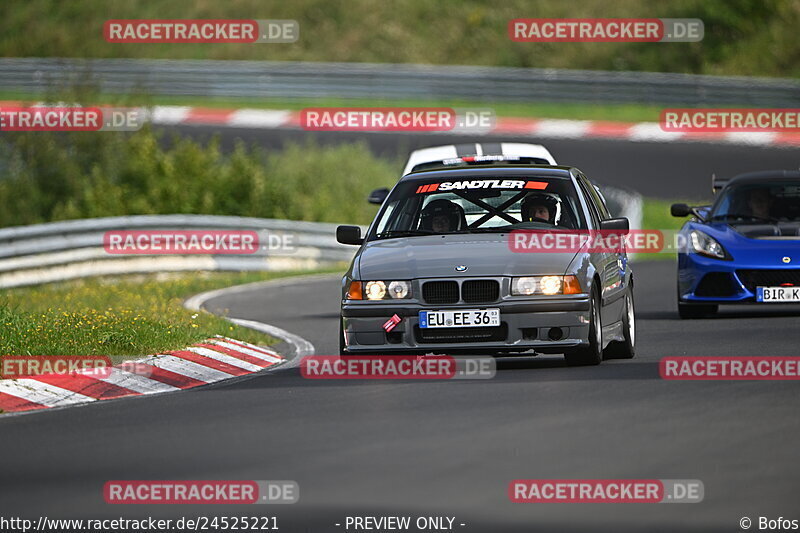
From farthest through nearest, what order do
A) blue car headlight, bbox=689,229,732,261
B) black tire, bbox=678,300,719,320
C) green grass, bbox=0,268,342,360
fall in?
1. black tire, bbox=678,300,719,320
2. blue car headlight, bbox=689,229,732,261
3. green grass, bbox=0,268,342,360

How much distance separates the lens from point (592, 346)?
39.4 feet

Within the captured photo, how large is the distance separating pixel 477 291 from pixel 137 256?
576 inches

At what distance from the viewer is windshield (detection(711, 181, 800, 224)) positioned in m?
17.2

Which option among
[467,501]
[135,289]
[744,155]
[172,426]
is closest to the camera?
[467,501]

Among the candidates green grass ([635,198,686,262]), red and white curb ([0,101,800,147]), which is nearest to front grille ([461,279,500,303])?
green grass ([635,198,686,262])

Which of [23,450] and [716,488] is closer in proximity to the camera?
[716,488]

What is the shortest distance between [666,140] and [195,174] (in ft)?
35.9

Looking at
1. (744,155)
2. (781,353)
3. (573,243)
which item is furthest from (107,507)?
(744,155)

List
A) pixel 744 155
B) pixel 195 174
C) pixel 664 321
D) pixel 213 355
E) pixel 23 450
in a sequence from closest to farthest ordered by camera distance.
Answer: pixel 23 450 < pixel 213 355 < pixel 664 321 < pixel 195 174 < pixel 744 155

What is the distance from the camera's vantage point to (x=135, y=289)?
23.2m

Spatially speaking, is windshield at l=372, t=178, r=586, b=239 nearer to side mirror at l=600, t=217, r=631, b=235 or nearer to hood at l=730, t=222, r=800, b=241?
side mirror at l=600, t=217, r=631, b=235

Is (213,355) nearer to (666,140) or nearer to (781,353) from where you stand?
(781,353)

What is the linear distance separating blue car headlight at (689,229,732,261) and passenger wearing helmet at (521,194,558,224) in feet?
13.1

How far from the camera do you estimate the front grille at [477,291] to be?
1180 centimetres
